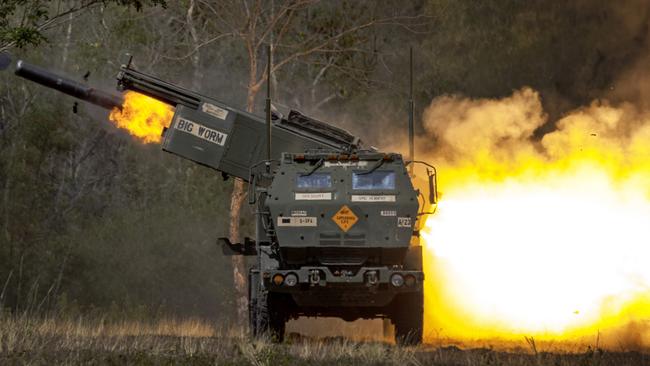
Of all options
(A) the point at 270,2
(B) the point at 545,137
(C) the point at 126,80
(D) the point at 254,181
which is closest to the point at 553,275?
(B) the point at 545,137

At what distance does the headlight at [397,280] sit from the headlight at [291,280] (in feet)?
4.78

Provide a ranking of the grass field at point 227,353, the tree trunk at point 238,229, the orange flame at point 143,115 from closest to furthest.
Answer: the grass field at point 227,353 < the orange flame at point 143,115 < the tree trunk at point 238,229

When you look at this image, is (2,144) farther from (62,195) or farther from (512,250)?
(512,250)

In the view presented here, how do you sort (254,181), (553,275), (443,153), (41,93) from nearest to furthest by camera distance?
(254,181) → (553,275) → (443,153) → (41,93)

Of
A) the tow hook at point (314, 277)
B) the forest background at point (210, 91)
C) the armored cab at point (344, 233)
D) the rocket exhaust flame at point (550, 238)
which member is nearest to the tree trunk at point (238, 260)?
the forest background at point (210, 91)

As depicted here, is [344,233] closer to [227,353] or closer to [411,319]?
[411,319]

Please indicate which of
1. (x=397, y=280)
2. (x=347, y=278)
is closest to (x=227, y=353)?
(x=347, y=278)

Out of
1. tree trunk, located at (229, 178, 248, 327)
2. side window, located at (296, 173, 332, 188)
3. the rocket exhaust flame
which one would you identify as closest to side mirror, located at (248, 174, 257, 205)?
side window, located at (296, 173, 332, 188)

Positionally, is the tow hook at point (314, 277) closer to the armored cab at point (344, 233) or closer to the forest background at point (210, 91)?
the armored cab at point (344, 233)

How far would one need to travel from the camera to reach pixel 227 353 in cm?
1711

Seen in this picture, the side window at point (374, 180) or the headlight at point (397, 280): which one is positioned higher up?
the side window at point (374, 180)

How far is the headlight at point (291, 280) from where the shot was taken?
1877 centimetres

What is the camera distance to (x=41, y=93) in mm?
→ 39125

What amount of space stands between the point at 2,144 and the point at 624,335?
19.7 meters
